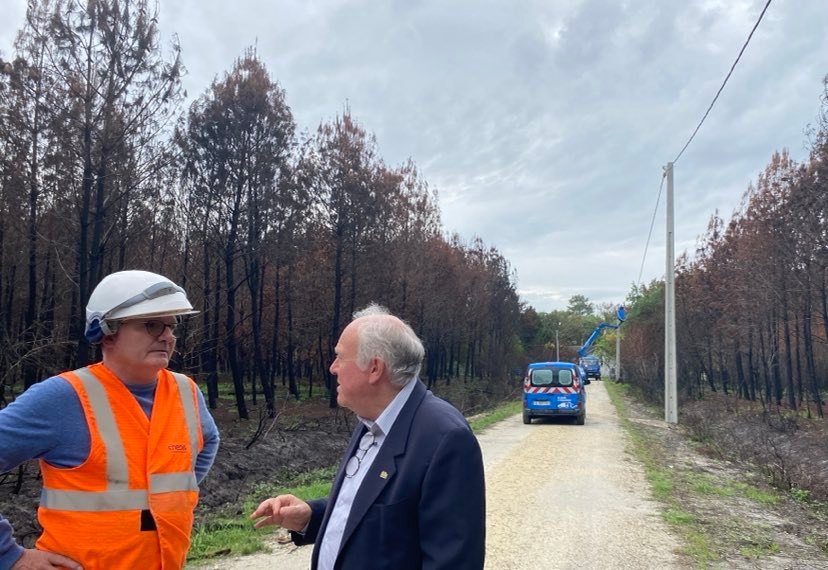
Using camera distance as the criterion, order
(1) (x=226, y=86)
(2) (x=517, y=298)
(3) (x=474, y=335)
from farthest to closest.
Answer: (2) (x=517, y=298), (3) (x=474, y=335), (1) (x=226, y=86)

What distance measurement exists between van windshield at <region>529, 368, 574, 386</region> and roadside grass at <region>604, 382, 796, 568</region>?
553cm

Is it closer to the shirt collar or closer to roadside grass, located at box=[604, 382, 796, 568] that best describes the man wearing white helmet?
the shirt collar

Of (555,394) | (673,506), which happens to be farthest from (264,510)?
(555,394)

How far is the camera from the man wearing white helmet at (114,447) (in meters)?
2.23

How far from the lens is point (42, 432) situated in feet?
7.30

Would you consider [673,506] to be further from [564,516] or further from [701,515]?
[564,516]

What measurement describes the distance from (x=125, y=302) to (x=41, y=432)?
530 millimetres

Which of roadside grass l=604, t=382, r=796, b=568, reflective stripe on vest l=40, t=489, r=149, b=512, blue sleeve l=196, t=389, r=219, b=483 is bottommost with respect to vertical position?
roadside grass l=604, t=382, r=796, b=568

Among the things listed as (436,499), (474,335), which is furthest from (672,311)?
(474,335)

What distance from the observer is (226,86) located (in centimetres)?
1928

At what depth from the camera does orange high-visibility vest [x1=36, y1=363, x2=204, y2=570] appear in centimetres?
225

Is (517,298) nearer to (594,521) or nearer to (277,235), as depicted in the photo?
(277,235)

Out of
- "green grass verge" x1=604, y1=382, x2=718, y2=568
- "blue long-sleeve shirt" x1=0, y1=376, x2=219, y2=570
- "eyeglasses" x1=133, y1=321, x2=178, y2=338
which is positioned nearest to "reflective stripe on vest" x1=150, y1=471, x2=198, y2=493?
"blue long-sleeve shirt" x1=0, y1=376, x2=219, y2=570

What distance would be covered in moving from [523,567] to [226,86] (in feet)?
55.8
